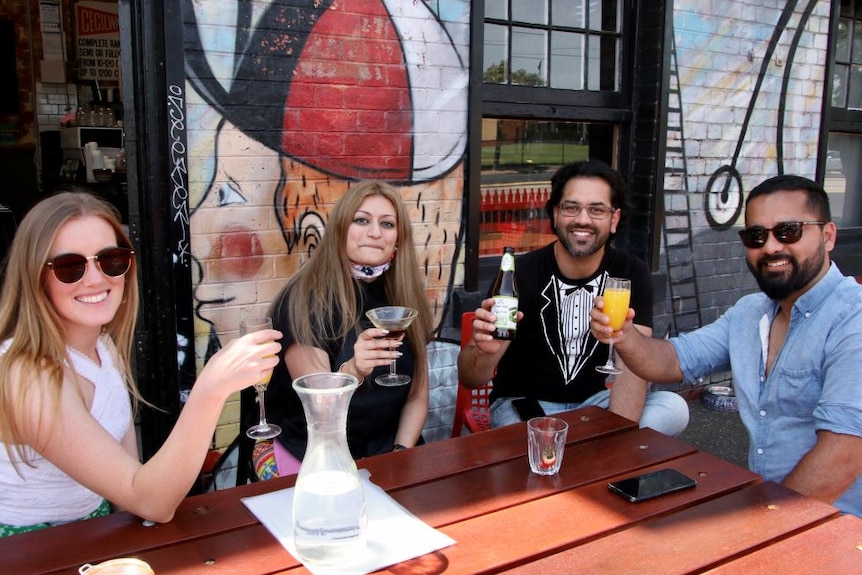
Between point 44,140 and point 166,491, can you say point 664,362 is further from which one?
point 44,140

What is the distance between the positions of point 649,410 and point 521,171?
6.41 feet

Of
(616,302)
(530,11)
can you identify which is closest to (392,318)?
(616,302)

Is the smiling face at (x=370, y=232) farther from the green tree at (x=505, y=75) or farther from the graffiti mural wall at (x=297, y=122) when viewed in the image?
the green tree at (x=505, y=75)

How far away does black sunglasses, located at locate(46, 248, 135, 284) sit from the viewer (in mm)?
1846

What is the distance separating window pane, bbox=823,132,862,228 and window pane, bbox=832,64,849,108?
27 centimetres

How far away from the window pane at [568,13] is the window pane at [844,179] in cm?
298

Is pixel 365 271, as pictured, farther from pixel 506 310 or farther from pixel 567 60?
pixel 567 60

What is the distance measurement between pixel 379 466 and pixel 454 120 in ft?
8.19

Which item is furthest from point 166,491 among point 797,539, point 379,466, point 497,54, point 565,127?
point 565,127

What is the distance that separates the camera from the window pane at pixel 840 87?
6.02m

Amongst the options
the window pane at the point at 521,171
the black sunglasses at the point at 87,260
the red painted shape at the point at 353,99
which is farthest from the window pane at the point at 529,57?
the black sunglasses at the point at 87,260

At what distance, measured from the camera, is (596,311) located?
2607mm

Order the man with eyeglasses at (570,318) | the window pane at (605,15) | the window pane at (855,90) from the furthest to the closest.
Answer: the window pane at (855,90), the window pane at (605,15), the man with eyeglasses at (570,318)

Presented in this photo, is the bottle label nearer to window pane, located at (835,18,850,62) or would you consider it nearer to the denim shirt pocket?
the denim shirt pocket
